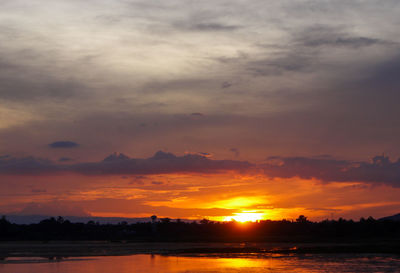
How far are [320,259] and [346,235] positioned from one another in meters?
105

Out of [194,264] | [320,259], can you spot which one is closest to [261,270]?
[194,264]

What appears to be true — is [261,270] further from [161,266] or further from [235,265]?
[161,266]

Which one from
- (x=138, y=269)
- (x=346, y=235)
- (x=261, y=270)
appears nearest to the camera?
(x=261, y=270)

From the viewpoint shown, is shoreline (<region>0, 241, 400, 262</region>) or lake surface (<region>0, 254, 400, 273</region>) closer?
lake surface (<region>0, 254, 400, 273</region>)

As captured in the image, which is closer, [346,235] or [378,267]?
[378,267]

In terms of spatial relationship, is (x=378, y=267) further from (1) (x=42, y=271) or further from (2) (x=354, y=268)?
(1) (x=42, y=271)

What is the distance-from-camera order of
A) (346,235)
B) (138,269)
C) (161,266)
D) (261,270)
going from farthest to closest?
(346,235), (161,266), (138,269), (261,270)

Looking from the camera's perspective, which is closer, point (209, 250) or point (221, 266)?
point (221, 266)

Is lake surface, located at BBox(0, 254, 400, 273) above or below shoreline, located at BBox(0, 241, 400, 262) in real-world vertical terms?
below

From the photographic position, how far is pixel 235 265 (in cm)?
7000

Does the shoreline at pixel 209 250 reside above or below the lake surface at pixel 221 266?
above

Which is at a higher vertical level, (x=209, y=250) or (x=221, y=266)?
(x=209, y=250)

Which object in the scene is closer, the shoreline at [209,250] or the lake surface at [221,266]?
the lake surface at [221,266]

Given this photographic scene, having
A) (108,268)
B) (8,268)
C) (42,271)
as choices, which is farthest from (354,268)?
(8,268)
